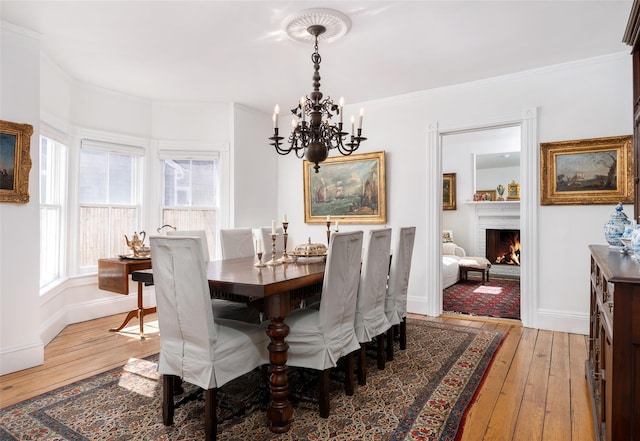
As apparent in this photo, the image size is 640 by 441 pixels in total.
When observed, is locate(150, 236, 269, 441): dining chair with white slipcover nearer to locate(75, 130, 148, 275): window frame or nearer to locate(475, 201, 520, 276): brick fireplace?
locate(75, 130, 148, 275): window frame

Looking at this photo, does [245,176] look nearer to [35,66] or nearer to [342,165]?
[342,165]

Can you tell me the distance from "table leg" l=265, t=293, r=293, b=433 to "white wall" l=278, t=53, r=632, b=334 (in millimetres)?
2817

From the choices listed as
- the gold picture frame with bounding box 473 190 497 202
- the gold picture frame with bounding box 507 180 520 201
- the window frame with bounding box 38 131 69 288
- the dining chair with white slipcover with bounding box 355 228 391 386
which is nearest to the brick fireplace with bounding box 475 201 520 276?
the gold picture frame with bounding box 473 190 497 202

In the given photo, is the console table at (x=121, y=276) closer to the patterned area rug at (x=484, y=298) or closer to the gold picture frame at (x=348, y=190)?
the gold picture frame at (x=348, y=190)

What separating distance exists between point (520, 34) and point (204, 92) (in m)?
3.40

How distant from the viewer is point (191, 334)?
6.40ft

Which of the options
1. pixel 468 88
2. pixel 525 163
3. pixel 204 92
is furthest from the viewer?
pixel 204 92

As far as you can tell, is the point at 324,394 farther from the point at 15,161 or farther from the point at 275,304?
the point at 15,161

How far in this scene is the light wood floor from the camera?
2104 mm

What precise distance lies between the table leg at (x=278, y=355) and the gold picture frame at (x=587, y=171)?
3.12 meters

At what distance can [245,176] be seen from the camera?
5285mm

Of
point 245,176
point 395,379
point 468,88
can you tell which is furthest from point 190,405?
point 468,88

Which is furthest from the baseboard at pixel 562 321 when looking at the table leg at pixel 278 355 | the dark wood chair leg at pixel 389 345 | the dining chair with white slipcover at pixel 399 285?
the table leg at pixel 278 355

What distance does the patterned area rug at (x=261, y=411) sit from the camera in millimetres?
2020
